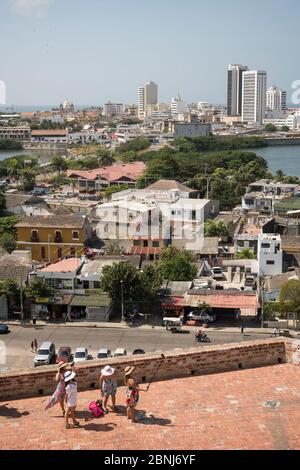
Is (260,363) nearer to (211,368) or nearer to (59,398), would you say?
(211,368)

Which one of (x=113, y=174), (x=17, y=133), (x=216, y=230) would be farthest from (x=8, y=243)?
(x=17, y=133)

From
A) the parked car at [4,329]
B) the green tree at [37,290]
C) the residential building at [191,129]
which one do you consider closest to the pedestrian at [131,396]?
the parked car at [4,329]

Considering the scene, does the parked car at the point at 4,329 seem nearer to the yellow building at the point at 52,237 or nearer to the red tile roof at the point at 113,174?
the yellow building at the point at 52,237

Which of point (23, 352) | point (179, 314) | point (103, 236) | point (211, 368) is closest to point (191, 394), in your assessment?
point (211, 368)

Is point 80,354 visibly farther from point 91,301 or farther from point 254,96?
point 254,96

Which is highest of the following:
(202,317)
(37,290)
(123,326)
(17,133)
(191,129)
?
(191,129)

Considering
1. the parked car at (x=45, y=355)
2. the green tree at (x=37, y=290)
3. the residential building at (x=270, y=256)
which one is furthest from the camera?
the residential building at (x=270, y=256)
